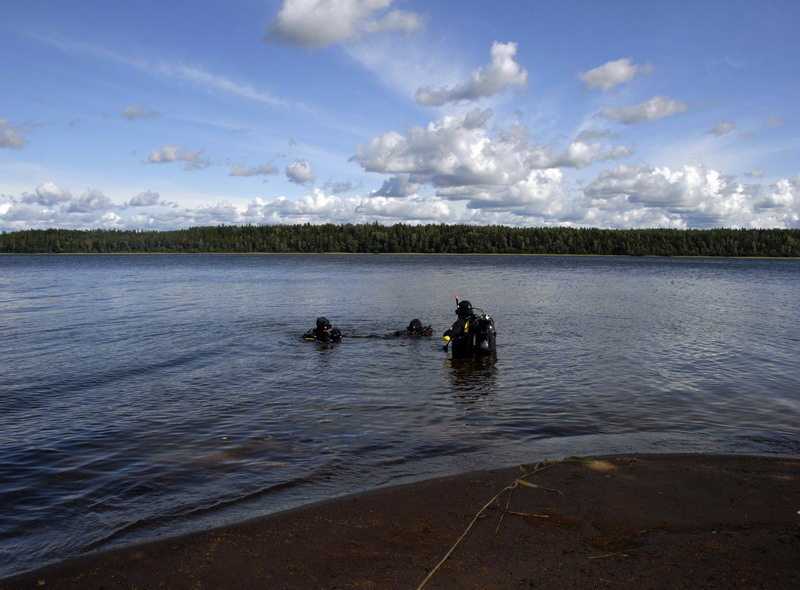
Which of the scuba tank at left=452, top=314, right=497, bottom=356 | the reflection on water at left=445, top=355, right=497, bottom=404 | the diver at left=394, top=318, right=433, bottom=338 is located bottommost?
the reflection on water at left=445, top=355, right=497, bottom=404

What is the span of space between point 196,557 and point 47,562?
1.84m

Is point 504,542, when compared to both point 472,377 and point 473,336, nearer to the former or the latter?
point 472,377

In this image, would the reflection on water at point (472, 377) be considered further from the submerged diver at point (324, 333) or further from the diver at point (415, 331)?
the submerged diver at point (324, 333)

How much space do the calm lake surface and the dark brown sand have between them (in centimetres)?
87

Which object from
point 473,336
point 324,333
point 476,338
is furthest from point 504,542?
point 324,333

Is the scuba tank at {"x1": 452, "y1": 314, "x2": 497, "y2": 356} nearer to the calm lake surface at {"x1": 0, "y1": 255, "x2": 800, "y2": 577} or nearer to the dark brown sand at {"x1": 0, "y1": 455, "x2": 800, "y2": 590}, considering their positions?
the calm lake surface at {"x1": 0, "y1": 255, "x2": 800, "y2": 577}

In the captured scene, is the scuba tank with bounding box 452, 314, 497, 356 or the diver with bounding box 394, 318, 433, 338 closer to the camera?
the scuba tank with bounding box 452, 314, 497, 356

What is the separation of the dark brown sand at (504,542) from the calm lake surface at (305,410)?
2.87 feet

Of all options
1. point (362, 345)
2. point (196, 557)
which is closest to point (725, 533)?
point (196, 557)

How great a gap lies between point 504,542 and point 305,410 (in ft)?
25.6

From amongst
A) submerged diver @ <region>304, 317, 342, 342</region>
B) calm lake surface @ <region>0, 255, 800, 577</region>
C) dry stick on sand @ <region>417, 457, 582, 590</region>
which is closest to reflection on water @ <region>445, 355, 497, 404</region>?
calm lake surface @ <region>0, 255, 800, 577</region>

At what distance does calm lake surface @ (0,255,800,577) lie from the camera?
838 cm

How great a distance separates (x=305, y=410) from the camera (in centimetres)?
1331

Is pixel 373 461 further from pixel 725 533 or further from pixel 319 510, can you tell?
pixel 725 533
